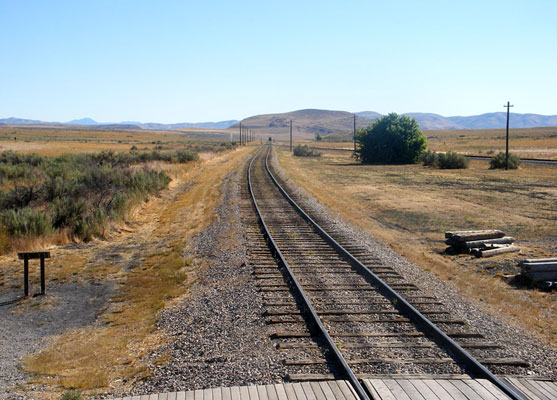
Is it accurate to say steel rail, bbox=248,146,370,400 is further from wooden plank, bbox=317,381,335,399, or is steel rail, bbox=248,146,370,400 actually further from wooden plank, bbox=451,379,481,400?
wooden plank, bbox=451,379,481,400

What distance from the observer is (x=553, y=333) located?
326 inches

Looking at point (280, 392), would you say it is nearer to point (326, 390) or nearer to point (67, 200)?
point (326, 390)

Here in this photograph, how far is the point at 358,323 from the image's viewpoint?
27.1ft

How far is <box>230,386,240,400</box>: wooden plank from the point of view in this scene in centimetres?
582

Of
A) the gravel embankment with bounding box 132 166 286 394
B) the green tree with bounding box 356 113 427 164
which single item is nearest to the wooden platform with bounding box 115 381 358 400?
the gravel embankment with bounding box 132 166 286 394

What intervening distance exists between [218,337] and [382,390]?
2.84 meters

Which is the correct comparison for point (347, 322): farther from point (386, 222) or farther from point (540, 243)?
point (386, 222)

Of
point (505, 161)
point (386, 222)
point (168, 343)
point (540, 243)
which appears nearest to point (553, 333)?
point (168, 343)

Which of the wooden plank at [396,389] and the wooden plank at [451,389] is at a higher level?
the wooden plank at [396,389]

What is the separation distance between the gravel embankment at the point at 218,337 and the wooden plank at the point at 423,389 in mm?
1617

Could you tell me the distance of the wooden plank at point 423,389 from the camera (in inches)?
229

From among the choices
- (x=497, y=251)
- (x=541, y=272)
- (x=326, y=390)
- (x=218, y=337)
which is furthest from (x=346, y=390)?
(x=497, y=251)

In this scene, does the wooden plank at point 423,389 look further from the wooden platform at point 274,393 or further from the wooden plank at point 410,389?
the wooden platform at point 274,393

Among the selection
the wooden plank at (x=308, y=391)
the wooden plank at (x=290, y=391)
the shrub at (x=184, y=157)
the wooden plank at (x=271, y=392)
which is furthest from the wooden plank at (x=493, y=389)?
the shrub at (x=184, y=157)
